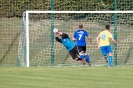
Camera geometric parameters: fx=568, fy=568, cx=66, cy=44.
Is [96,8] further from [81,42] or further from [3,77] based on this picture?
[3,77]

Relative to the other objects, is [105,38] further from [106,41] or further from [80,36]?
[80,36]

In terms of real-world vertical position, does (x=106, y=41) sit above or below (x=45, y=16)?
below

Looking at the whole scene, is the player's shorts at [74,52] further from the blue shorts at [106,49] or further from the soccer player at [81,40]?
the blue shorts at [106,49]

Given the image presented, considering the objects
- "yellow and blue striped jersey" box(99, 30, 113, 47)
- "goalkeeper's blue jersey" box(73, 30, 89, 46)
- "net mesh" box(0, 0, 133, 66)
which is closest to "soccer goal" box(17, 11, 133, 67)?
"net mesh" box(0, 0, 133, 66)

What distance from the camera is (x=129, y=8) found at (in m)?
26.5

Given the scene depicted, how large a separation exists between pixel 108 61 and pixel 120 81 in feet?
24.8

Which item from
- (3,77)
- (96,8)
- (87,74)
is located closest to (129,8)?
(96,8)

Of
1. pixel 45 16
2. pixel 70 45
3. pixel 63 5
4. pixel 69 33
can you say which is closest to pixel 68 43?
pixel 70 45

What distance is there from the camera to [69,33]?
25875 mm

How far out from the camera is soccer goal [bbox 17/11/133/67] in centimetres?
2462

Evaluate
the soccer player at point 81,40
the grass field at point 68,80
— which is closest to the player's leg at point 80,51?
the soccer player at point 81,40

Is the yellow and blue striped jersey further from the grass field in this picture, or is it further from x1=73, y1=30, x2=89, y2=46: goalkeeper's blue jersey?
the grass field

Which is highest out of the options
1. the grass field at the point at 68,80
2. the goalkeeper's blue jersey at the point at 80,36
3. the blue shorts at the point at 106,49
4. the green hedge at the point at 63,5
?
the green hedge at the point at 63,5

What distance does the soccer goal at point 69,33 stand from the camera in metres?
24.6
